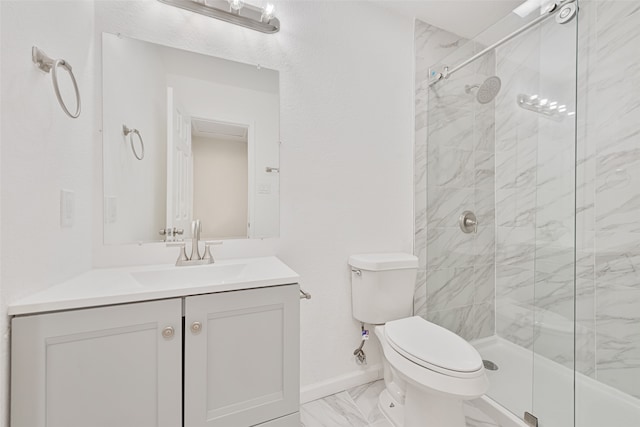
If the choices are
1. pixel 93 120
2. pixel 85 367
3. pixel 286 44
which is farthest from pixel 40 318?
pixel 286 44

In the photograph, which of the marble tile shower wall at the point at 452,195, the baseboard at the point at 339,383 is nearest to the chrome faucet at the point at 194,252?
the baseboard at the point at 339,383

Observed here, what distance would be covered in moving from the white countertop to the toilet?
600 millimetres

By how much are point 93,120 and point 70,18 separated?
14.5 inches

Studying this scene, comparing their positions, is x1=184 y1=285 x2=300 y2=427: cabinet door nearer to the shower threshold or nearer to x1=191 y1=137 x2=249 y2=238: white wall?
x1=191 y1=137 x2=249 y2=238: white wall

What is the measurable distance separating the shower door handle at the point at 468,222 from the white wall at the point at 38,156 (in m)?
2.03

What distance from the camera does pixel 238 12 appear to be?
1.33m

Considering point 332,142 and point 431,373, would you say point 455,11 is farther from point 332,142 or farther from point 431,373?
point 431,373

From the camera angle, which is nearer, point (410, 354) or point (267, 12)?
A: point (410, 354)

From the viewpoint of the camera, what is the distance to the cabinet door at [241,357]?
0.88 meters

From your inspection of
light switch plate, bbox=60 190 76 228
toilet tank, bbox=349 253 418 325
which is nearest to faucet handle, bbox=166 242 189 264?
light switch plate, bbox=60 190 76 228

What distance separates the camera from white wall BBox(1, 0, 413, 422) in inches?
30.8

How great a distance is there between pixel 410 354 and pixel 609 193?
143cm

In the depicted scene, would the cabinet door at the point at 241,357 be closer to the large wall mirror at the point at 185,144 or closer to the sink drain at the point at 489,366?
the large wall mirror at the point at 185,144

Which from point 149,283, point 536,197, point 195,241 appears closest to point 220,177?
point 195,241
